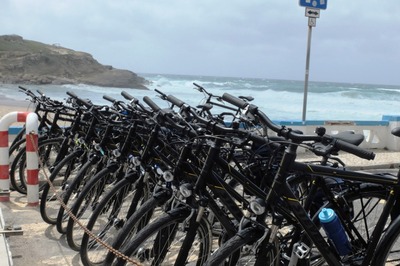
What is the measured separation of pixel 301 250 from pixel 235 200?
52cm

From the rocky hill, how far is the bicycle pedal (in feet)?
166

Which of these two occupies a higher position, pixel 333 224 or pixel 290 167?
pixel 290 167

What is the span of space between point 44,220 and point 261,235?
9.43 ft

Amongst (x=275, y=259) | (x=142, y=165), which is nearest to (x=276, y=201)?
(x=275, y=259)

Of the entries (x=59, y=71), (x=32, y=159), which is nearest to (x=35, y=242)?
(x=32, y=159)

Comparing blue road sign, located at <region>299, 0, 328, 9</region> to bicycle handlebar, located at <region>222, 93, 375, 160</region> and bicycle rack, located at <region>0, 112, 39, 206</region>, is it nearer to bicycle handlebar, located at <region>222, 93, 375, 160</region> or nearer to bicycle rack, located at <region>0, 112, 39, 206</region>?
bicycle rack, located at <region>0, 112, 39, 206</region>

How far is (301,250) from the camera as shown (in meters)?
2.77

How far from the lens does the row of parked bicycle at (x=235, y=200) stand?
2.67 m

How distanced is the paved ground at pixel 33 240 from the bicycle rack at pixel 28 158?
0.15 m

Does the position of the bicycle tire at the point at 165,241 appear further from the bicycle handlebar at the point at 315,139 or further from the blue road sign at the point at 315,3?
the blue road sign at the point at 315,3

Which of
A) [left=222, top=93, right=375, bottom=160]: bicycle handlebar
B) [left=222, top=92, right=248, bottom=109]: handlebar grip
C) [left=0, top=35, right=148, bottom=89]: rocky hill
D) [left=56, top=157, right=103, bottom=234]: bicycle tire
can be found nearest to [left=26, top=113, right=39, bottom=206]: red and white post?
[left=56, top=157, right=103, bottom=234]: bicycle tire

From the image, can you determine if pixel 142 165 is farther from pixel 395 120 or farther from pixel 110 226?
pixel 395 120

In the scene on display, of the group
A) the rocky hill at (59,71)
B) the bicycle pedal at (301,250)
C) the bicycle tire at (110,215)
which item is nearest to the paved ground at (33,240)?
the bicycle tire at (110,215)

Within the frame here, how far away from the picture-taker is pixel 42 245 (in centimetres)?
424
